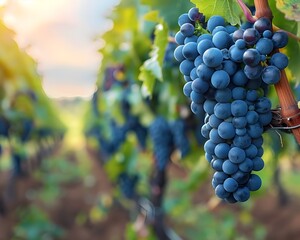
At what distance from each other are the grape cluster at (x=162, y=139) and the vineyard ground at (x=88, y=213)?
13.9 ft

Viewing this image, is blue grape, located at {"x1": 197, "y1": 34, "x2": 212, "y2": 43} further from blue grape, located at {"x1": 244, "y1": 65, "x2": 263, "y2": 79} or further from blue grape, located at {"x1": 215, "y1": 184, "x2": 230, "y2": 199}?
blue grape, located at {"x1": 215, "y1": 184, "x2": 230, "y2": 199}

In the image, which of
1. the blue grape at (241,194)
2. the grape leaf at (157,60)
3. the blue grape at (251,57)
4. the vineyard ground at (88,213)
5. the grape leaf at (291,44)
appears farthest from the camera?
the vineyard ground at (88,213)

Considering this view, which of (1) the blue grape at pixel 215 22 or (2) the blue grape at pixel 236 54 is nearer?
(2) the blue grape at pixel 236 54

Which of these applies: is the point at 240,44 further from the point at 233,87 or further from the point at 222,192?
the point at 222,192

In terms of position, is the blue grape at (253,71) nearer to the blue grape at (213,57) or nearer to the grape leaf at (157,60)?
the blue grape at (213,57)

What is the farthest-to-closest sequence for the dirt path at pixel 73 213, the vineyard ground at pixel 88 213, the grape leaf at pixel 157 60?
the dirt path at pixel 73 213
the vineyard ground at pixel 88 213
the grape leaf at pixel 157 60

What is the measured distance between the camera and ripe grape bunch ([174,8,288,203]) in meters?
1.22

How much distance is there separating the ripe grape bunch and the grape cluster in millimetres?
2916

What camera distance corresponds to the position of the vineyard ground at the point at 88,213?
8.53 m

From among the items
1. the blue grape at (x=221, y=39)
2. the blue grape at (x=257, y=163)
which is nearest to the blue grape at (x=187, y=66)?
the blue grape at (x=221, y=39)

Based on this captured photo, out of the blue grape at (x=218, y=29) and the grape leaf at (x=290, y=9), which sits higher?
the grape leaf at (x=290, y=9)

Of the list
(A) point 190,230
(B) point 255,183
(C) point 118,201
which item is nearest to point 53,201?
(C) point 118,201

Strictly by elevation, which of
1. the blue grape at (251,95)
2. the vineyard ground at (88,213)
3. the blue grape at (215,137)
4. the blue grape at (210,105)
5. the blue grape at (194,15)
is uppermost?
the blue grape at (194,15)

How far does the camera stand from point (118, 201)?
982cm
